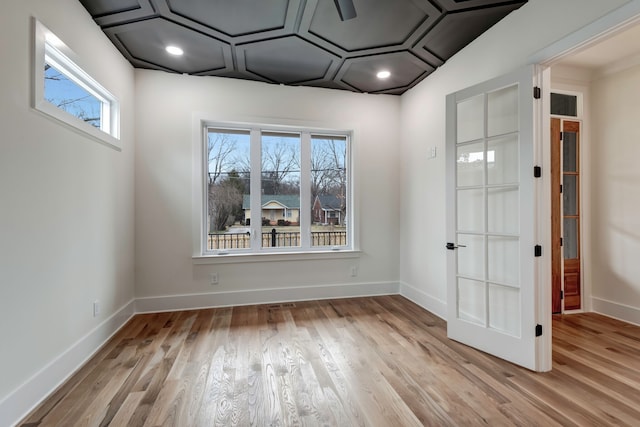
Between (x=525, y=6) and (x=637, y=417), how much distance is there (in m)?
2.82

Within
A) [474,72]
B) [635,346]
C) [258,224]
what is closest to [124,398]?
[258,224]

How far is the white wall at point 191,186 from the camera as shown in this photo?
3.34 m

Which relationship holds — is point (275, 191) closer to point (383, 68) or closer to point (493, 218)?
point (383, 68)

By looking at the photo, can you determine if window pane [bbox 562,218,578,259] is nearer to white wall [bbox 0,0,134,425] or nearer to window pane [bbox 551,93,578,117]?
window pane [bbox 551,93,578,117]

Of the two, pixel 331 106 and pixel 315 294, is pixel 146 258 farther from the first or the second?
pixel 331 106

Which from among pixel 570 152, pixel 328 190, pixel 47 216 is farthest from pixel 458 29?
pixel 47 216

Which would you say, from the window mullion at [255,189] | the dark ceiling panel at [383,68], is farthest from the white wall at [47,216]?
the dark ceiling panel at [383,68]

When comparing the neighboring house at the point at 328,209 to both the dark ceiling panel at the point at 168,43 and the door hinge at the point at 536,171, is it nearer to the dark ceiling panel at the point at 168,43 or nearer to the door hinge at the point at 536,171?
the dark ceiling panel at the point at 168,43

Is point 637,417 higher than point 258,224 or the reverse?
the reverse

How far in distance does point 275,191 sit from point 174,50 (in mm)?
1841

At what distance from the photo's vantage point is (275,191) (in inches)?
151

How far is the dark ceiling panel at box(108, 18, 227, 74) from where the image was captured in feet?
8.37

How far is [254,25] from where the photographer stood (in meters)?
2.52

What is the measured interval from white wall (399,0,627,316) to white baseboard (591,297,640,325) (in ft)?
6.00
